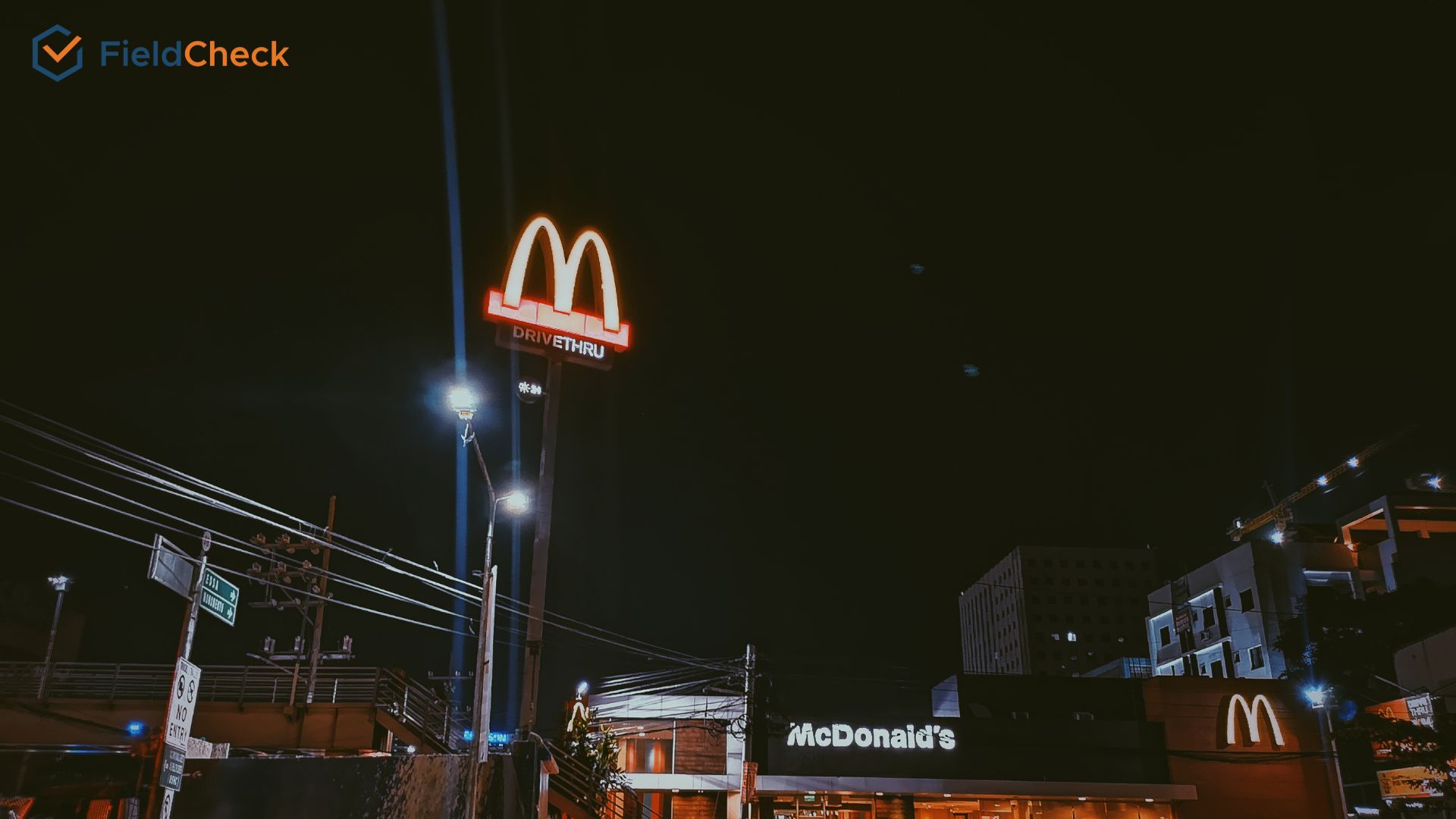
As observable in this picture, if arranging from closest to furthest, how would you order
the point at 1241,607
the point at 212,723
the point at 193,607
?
the point at 193,607
the point at 212,723
the point at 1241,607

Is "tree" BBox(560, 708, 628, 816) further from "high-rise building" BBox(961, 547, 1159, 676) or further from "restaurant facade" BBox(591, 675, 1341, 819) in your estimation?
"high-rise building" BBox(961, 547, 1159, 676)

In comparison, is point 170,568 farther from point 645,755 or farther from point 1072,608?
point 1072,608

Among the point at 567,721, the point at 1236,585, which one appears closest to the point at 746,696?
the point at 567,721

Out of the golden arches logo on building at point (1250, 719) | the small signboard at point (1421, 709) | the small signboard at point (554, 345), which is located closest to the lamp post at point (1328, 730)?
the golden arches logo on building at point (1250, 719)

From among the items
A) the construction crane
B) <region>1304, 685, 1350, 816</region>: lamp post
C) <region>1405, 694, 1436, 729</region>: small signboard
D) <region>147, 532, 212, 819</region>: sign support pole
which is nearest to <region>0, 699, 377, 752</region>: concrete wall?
<region>147, 532, 212, 819</region>: sign support pole

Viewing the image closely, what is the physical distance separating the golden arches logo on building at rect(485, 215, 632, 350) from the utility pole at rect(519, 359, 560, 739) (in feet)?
4.51

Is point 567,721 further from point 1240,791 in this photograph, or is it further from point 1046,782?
point 1240,791

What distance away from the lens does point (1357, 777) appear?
42.0m

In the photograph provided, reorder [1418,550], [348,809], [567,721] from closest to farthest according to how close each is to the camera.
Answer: [348,809], [567,721], [1418,550]

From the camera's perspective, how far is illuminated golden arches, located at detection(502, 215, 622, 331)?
26.7 m

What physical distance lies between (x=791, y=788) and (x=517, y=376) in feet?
52.4

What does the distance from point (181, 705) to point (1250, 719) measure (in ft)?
112

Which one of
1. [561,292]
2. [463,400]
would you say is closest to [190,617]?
[463,400]

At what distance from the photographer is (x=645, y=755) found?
3628cm
